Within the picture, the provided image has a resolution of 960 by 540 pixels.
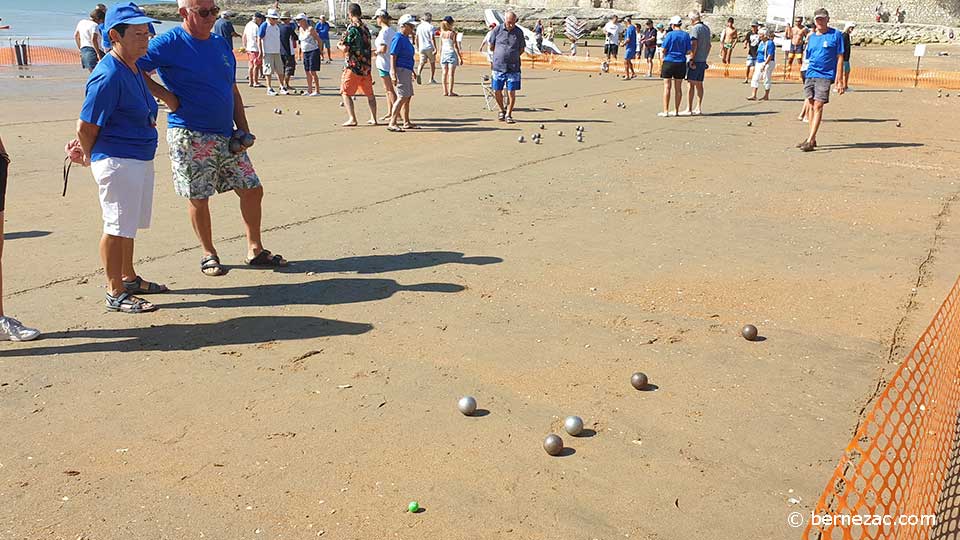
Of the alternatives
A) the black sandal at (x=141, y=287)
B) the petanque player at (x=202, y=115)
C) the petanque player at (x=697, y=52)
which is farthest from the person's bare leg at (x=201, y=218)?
the petanque player at (x=697, y=52)

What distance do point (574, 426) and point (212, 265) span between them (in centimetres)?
371

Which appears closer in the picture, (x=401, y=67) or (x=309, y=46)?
(x=401, y=67)

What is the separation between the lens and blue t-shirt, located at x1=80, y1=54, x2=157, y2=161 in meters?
5.53

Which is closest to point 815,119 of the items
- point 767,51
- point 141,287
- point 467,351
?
point 767,51

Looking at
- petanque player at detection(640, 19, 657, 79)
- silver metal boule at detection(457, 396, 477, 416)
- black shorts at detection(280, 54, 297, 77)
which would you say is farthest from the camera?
petanque player at detection(640, 19, 657, 79)

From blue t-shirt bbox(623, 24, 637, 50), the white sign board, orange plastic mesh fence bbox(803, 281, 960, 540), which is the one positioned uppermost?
the white sign board

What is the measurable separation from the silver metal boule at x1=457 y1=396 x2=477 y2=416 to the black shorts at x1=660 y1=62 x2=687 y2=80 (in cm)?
1268

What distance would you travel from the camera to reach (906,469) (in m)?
4.14

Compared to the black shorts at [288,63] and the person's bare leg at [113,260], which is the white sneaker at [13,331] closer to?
the person's bare leg at [113,260]

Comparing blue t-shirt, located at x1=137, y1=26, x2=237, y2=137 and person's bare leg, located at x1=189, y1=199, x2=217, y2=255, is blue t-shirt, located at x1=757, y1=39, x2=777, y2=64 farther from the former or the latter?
person's bare leg, located at x1=189, y1=199, x2=217, y2=255

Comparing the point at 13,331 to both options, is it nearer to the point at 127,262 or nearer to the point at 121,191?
the point at 127,262

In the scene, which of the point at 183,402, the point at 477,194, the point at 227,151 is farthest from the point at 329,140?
the point at 183,402

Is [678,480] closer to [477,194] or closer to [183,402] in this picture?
[183,402]

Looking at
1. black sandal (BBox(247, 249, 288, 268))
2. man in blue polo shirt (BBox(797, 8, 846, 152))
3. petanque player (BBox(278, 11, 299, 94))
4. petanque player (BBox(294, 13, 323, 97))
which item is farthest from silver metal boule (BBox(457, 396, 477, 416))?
petanque player (BBox(278, 11, 299, 94))
